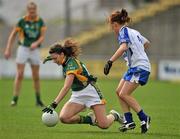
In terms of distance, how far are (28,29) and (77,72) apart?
20.1 feet

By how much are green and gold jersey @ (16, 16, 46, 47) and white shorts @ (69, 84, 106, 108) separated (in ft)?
19.6

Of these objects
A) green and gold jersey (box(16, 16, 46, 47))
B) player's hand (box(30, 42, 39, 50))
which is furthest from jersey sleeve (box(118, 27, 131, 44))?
green and gold jersey (box(16, 16, 46, 47))

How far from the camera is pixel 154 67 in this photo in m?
33.5

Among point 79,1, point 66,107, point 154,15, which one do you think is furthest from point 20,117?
point 79,1

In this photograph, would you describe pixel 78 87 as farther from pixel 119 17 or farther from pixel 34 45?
pixel 34 45

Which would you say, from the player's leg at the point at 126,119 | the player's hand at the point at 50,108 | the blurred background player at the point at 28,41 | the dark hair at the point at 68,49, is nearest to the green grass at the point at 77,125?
the player's leg at the point at 126,119

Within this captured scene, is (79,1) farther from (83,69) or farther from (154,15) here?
(83,69)

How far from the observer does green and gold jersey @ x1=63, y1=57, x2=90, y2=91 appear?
39.9 feet

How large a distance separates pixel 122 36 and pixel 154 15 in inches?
1125

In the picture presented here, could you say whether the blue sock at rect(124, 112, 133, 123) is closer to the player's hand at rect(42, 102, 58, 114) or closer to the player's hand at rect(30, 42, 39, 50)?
the player's hand at rect(42, 102, 58, 114)

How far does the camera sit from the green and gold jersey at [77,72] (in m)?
12.2

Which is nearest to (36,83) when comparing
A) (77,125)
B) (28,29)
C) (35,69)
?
(35,69)

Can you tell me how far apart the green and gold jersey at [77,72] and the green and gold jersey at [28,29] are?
597cm

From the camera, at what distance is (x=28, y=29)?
59.5 ft
